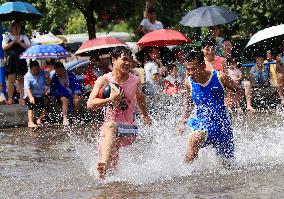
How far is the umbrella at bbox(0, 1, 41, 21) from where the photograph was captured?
14.9 m

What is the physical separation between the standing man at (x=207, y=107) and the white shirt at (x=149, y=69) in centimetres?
673

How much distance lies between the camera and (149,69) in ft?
49.5

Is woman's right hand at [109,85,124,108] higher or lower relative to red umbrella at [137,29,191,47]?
lower

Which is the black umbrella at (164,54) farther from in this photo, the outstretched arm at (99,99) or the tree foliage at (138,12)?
the outstretched arm at (99,99)

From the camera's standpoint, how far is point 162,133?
11289mm

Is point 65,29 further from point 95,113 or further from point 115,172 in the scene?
point 115,172

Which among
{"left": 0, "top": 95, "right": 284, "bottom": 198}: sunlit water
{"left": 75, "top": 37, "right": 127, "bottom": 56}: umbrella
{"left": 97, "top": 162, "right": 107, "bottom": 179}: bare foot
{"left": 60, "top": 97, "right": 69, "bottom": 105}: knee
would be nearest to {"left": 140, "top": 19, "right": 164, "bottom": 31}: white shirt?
{"left": 75, "top": 37, "right": 127, "bottom": 56}: umbrella

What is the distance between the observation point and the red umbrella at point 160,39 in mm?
15633

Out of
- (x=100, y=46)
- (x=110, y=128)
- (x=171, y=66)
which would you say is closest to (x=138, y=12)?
(x=100, y=46)

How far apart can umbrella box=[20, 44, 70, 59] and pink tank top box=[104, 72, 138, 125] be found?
6.72 meters

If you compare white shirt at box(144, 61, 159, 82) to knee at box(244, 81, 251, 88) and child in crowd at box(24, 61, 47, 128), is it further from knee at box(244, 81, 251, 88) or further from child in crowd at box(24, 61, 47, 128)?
child in crowd at box(24, 61, 47, 128)

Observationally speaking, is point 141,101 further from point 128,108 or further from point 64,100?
point 64,100

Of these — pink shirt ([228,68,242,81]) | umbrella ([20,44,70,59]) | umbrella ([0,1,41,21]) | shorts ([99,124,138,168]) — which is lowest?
shorts ([99,124,138,168])

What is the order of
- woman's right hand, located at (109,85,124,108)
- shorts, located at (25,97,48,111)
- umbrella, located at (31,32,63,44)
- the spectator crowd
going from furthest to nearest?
umbrella, located at (31,32,63,44), the spectator crowd, shorts, located at (25,97,48,111), woman's right hand, located at (109,85,124,108)
